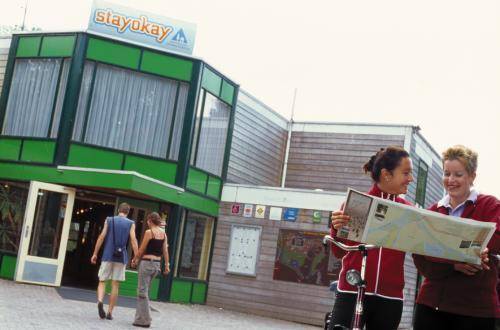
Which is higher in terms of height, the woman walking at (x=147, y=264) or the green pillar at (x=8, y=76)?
the green pillar at (x=8, y=76)

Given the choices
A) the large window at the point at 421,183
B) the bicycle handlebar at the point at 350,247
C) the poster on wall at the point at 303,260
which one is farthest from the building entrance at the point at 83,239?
the bicycle handlebar at the point at 350,247

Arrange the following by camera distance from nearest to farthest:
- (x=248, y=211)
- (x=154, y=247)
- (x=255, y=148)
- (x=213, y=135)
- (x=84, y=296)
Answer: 1. (x=154, y=247)
2. (x=84, y=296)
3. (x=248, y=211)
4. (x=213, y=135)
5. (x=255, y=148)

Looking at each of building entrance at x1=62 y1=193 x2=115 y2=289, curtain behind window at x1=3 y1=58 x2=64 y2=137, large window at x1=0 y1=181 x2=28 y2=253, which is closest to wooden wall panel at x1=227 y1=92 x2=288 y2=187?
building entrance at x1=62 y1=193 x2=115 y2=289

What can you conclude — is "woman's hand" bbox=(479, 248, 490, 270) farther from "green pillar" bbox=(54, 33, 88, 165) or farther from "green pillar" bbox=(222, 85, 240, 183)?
"green pillar" bbox=(222, 85, 240, 183)

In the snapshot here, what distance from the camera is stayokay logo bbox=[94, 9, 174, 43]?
1734cm

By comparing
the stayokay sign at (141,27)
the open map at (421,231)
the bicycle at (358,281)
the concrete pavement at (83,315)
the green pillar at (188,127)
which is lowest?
the concrete pavement at (83,315)

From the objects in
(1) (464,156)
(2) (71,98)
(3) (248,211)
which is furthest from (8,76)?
(1) (464,156)

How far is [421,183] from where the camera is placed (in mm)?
22234

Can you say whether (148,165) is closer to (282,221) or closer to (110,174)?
(110,174)

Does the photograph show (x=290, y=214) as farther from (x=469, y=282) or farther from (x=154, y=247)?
(x=469, y=282)

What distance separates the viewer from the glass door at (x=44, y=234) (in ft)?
52.3

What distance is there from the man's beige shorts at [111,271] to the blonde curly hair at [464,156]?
8.15 m

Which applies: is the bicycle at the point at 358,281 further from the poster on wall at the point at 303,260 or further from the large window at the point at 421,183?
the large window at the point at 421,183

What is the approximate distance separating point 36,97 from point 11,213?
9.21ft
